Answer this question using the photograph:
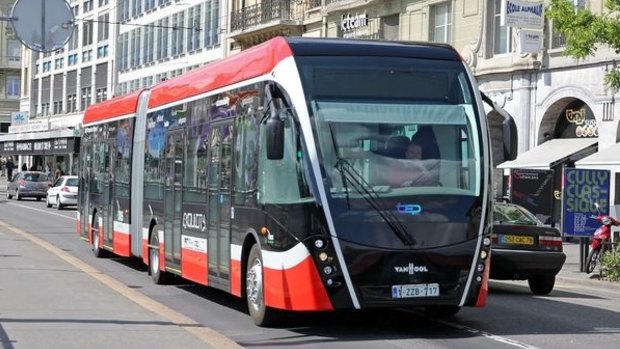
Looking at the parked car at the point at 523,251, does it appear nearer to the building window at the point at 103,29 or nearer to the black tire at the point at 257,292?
the black tire at the point at 257,292

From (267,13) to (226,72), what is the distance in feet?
125

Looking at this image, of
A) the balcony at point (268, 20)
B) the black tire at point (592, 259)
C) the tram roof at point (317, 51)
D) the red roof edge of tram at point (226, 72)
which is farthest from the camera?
the balcony at point (268, 20)

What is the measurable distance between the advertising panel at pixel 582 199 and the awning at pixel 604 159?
199 inches

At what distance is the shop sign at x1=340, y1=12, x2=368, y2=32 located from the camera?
141 ft

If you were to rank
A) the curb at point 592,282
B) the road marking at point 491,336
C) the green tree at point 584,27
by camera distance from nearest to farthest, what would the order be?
the road marking at point 491,336, the curb at point 592,282, the green tree at point 584,27

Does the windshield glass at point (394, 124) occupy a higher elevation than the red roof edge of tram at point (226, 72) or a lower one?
lower

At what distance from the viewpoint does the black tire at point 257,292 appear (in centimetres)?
1173

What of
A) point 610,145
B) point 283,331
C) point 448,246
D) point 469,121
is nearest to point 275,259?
point 283,331

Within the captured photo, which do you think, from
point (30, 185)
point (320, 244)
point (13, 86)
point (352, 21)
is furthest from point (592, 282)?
point (13, 86)

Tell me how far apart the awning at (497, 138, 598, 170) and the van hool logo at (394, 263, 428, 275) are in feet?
69.9

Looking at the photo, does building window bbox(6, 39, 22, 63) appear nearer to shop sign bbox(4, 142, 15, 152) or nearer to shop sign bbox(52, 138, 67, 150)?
shop sign bbox(4, 142, 15, 152)

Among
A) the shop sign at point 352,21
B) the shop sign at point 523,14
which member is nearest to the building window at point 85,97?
the shop sign at point 352,21

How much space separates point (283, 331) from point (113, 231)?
9.24 m

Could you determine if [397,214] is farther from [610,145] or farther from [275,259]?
[610,145]
